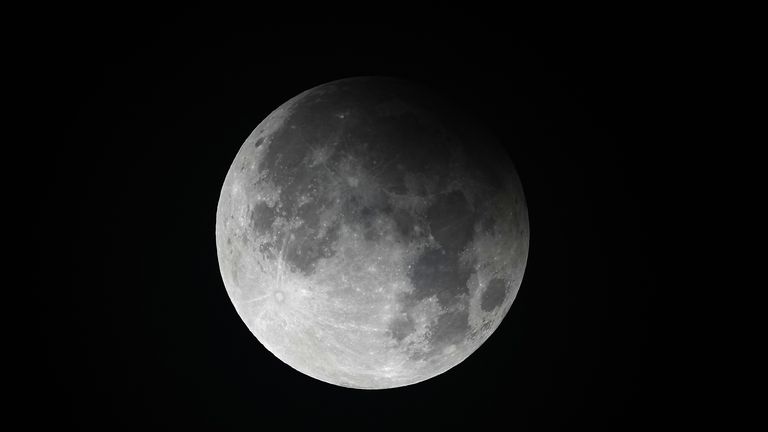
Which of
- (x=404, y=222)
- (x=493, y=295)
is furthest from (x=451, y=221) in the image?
(x=493, y=295)

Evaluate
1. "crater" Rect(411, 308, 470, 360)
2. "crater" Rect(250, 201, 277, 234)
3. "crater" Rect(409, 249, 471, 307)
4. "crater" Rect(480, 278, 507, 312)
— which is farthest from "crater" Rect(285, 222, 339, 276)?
"crater" Rect(480, 278, 507, 312)

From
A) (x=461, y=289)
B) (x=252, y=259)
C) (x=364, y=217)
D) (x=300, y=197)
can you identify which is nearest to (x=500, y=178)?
(x=461, y=289)

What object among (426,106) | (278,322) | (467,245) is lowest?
(278,322)

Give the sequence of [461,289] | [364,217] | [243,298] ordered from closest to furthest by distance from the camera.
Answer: [364,217], [461,289], [243,298]

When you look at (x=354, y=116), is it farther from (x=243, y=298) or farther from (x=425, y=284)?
(x=243, y=298)

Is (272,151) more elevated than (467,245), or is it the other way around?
(272,151)

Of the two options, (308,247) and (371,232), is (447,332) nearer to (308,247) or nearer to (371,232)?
(371,232)
